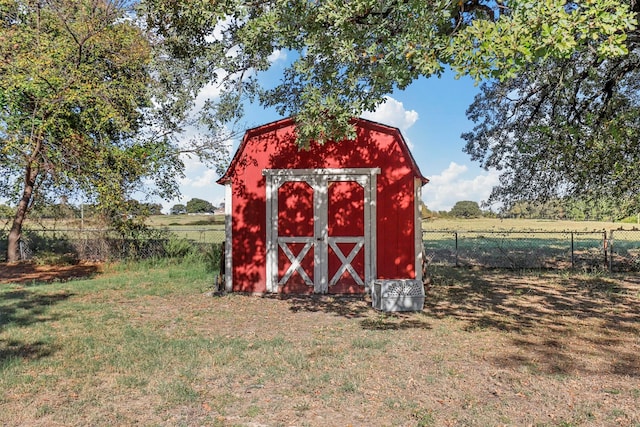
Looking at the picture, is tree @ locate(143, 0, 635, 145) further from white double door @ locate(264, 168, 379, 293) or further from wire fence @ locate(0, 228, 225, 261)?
wire fence @ locate(0, 228, 225, 261)

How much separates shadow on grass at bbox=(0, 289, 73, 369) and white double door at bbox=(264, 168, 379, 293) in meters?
4.59

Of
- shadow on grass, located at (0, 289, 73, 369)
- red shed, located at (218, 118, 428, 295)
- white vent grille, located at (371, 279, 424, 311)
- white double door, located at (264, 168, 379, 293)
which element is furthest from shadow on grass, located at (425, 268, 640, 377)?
shadow on grass, located at (0, 289, 73, 369)

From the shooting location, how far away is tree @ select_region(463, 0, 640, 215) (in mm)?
7727

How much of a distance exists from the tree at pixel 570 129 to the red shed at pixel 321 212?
2911 millimetres

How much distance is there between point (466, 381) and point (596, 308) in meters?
5.27

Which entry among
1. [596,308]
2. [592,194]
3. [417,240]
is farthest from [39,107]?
[592,194]

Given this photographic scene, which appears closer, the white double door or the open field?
the white double door

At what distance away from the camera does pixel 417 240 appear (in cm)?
974

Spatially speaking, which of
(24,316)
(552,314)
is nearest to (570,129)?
(552,314)

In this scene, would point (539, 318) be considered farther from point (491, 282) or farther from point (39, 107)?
point (39, 107)

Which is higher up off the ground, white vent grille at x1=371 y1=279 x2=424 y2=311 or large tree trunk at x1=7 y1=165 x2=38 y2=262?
large tree trunk at x1=7 y1=165 x2=38 y2=262

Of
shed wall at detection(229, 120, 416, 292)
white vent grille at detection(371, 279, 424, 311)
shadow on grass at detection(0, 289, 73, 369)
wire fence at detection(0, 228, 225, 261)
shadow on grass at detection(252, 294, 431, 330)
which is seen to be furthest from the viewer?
wire fence at detection(0, 228, 225, 261)

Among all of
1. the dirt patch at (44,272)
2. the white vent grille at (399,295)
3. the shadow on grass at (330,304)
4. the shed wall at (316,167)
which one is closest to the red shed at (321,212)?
the shed wall at (316,167)

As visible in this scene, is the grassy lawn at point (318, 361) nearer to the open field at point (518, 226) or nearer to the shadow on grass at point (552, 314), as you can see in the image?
the shadow on grass at point (552, 314)
